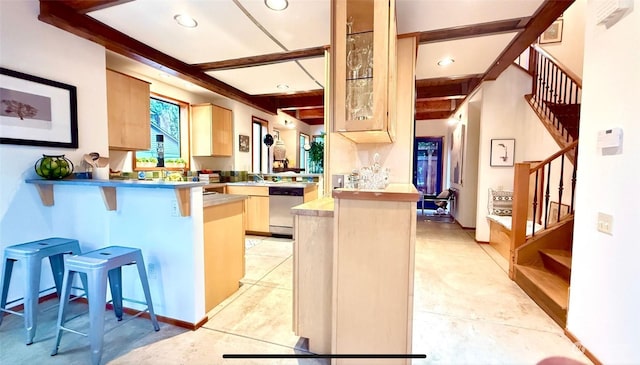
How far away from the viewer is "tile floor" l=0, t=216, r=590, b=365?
1725 millimetres

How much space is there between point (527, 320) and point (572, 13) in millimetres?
5068

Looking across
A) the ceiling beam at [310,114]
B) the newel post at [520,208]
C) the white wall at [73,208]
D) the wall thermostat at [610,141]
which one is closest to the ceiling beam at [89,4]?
the white wall at [73,208]

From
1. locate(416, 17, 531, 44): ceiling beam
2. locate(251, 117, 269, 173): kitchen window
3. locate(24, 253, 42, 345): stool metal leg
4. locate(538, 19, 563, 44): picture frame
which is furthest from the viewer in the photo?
locate(251, 117, 269, 173): kitchen window

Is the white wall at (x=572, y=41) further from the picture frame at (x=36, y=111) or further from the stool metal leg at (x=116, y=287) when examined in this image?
the picture frame at (x=36, y=111)

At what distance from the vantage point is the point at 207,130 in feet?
14.9

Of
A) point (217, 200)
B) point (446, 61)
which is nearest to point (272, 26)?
point (217, 200)

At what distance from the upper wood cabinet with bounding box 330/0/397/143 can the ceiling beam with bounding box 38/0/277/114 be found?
2.38m

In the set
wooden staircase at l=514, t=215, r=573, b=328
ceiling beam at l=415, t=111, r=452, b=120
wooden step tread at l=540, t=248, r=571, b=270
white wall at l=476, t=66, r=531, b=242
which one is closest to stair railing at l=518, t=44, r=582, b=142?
white wall at l=476, t=66, r=531, b=242

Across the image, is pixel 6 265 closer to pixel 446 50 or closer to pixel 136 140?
pixel 136 140

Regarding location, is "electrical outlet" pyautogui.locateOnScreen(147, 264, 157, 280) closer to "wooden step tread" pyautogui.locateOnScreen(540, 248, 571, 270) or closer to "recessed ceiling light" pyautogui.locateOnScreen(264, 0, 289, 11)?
"recessed ceiling light" pyautogui.locateOnScreen(264, 0, 289, 11)

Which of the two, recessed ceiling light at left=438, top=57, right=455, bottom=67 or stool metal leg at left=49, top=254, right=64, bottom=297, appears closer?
stool metal leg at left=49, top=254, right=64, bottom=297

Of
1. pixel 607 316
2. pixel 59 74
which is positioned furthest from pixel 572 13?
pixel 59 74

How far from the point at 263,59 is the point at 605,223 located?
359 centimetres

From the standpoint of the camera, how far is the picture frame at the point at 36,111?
6.86 feet
